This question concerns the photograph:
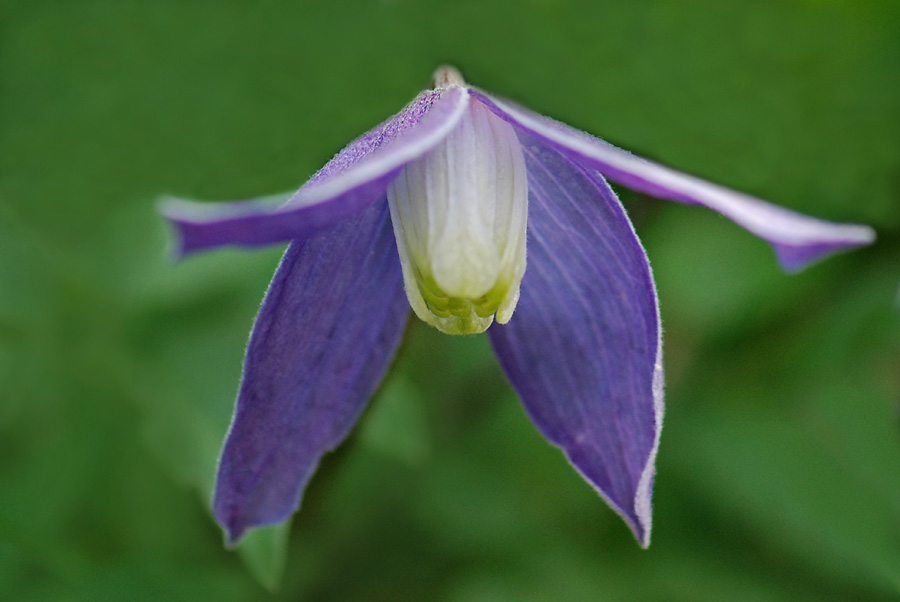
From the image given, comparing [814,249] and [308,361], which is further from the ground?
[814,249]

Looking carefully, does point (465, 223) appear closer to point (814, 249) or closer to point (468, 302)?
point (468, 302)

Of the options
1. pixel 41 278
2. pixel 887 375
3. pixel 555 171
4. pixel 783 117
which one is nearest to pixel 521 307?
pixel 555 171

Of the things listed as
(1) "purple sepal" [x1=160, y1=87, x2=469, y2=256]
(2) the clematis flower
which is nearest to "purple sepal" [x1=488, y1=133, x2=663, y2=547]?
(2) the clematis flower

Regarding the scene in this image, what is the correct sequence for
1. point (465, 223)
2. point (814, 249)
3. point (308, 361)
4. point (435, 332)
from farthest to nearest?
point (435, 332) → point (308, 361) → point (465, 223) → point (814, 249)

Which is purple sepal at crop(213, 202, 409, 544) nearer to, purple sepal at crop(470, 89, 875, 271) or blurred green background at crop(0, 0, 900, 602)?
blurred green background at crop(0, 0, 900, 602)

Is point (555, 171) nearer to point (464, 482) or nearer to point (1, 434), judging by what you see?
point (464, 482)

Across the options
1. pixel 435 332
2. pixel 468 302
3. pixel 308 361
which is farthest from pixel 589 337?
pixel 435 332
